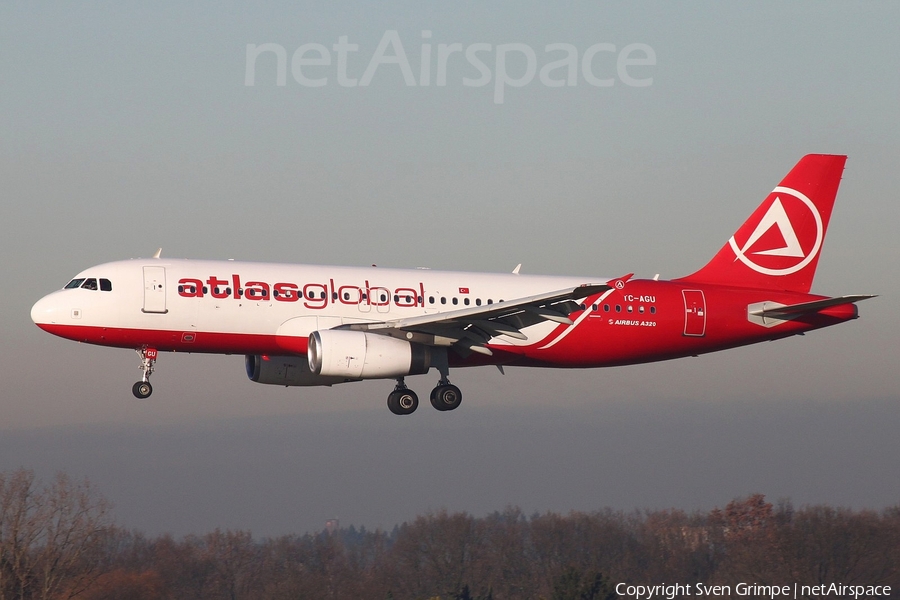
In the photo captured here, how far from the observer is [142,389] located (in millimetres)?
37625

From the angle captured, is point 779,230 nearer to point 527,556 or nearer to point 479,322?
point 479,322

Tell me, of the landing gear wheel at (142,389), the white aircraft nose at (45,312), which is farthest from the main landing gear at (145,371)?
the white aircraft nose at (45,312)

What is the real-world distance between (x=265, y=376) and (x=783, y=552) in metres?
52.5

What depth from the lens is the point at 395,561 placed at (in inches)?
3942

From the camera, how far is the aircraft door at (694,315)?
4172cm

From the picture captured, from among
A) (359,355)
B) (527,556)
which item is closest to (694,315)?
(359,355)

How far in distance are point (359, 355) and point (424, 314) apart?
10.8 feet

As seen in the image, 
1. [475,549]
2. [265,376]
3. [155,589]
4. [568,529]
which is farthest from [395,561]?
[265,376]

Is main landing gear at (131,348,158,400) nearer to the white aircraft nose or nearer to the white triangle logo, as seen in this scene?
the white aircraft nose

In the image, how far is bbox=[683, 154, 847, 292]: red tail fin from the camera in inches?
1743

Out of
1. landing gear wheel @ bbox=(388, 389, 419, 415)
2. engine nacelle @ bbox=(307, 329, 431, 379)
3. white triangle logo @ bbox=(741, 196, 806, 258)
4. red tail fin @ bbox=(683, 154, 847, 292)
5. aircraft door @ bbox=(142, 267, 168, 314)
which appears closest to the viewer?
engine nacelle @ bbox=(307, 329, 431, 379)

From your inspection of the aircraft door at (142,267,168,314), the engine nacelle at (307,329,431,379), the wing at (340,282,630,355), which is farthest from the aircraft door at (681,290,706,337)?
the aircraft door at (142,267,168,314)

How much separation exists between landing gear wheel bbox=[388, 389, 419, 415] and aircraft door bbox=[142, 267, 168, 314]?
331 inches

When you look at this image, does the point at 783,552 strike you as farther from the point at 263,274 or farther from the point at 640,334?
the point at 263,274
